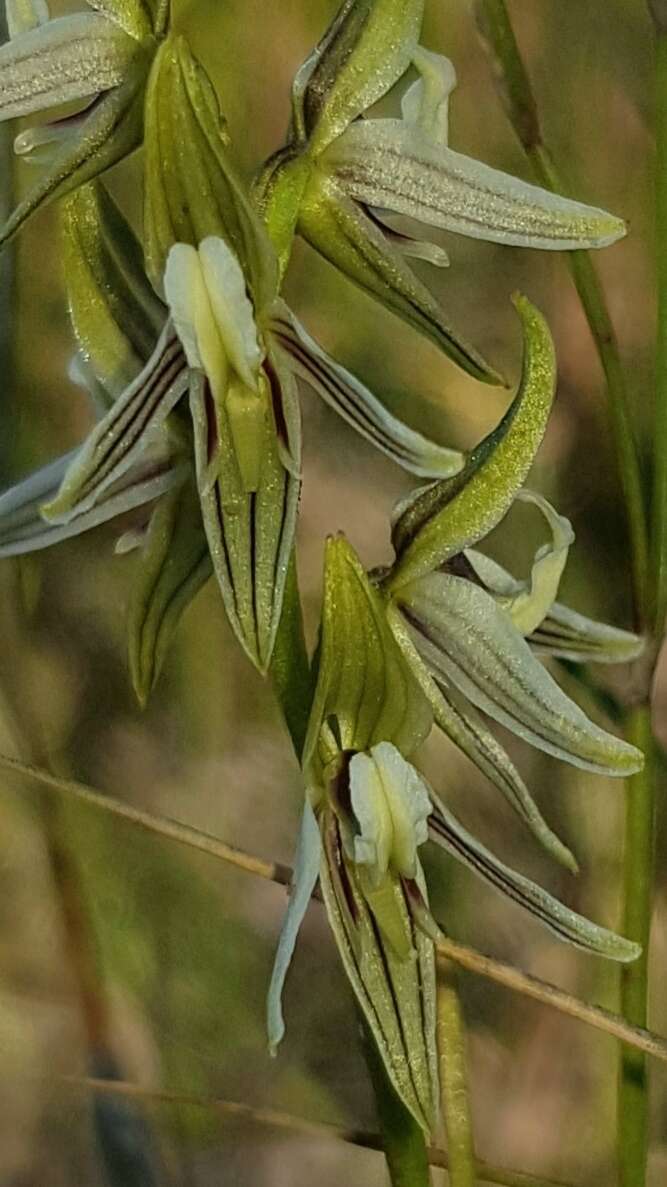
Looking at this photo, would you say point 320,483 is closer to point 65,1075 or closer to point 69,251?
point 69,251

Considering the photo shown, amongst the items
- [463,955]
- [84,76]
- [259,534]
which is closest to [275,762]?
[463,955]

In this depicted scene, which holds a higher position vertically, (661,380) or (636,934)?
(661,380)

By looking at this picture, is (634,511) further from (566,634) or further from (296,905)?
(296,905)

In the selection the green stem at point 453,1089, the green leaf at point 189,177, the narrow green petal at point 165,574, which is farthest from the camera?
the green stem at point 453,1089

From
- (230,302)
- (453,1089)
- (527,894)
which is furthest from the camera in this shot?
(453,1089)

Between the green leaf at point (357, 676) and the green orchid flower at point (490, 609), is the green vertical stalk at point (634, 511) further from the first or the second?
the green leaf at point (357, 676)

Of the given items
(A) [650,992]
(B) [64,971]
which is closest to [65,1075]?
(B) [64,971]

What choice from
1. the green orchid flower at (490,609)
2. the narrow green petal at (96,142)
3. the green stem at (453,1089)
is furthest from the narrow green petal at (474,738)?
the narrow green petal at (96,142)
